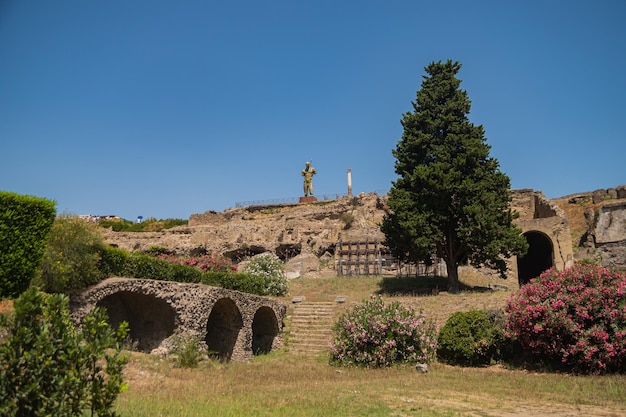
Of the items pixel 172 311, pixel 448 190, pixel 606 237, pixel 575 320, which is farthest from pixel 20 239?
pixel 606 237

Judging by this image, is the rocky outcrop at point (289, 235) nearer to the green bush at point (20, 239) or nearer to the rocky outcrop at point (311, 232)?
the rocky outcrop at point (311, 232)

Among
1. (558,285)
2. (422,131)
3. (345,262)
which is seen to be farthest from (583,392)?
(345,262)

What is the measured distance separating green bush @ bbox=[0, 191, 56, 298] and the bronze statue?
126 feet

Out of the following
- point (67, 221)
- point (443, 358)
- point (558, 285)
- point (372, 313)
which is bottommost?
point (443, 358)

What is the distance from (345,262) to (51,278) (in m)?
21.6

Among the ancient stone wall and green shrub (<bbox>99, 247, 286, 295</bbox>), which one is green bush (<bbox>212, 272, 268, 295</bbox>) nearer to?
green shrub (<bbox>99, 247, 286, 295</bbox>)

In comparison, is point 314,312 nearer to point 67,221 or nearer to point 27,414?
point 67,221

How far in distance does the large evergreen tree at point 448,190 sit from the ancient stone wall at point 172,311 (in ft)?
27.2

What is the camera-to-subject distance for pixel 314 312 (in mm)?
21750

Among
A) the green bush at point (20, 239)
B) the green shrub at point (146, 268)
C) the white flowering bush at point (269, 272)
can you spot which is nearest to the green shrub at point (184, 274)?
the green shrub at point (146, 268)

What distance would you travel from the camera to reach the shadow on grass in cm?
2361

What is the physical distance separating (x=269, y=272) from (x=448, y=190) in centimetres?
998

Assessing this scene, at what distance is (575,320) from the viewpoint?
13695 mm

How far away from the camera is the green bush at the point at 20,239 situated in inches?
419
